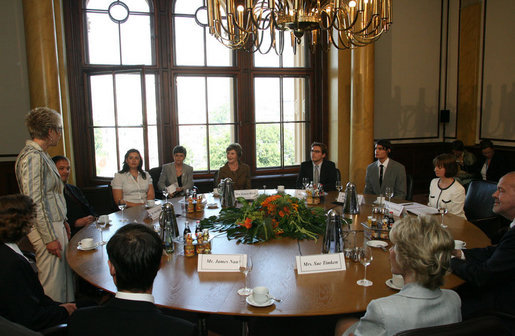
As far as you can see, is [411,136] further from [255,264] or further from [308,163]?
[255,264]

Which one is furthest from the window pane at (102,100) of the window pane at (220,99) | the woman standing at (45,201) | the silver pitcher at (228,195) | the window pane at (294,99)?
the woman standing at (45,201)

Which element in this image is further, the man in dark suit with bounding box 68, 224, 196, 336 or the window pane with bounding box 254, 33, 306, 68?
the window pane with bounding box 254, 33, 306, 68

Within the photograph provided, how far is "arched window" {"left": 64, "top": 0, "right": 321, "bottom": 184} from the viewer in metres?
5.63

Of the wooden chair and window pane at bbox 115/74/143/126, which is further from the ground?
window pane at bbox 115/74/143/126

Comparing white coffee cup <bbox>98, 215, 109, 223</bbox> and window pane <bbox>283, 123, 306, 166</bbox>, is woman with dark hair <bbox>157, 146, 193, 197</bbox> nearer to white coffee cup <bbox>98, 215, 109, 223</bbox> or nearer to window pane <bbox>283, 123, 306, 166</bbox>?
white coffee cup <bbox>98, 215, 109, 223</bbox>

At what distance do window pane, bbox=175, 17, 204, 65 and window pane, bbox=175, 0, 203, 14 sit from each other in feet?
0.38

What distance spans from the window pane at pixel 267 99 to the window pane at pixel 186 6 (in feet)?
4.64

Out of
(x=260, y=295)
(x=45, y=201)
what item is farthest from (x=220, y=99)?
(x=260, y=295)

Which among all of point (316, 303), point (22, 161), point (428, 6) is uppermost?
point (428, 6)

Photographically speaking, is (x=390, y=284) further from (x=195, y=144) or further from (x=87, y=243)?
(x=195, y=144)

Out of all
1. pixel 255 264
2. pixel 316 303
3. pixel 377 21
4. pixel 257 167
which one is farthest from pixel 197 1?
pixel 316 303

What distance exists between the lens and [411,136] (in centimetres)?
719

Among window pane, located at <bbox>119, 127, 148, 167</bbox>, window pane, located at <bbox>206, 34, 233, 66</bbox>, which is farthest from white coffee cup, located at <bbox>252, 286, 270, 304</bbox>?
window pane, located at <bbox>206, 34, 233, 66</bbox>

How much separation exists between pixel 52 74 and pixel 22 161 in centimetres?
278
